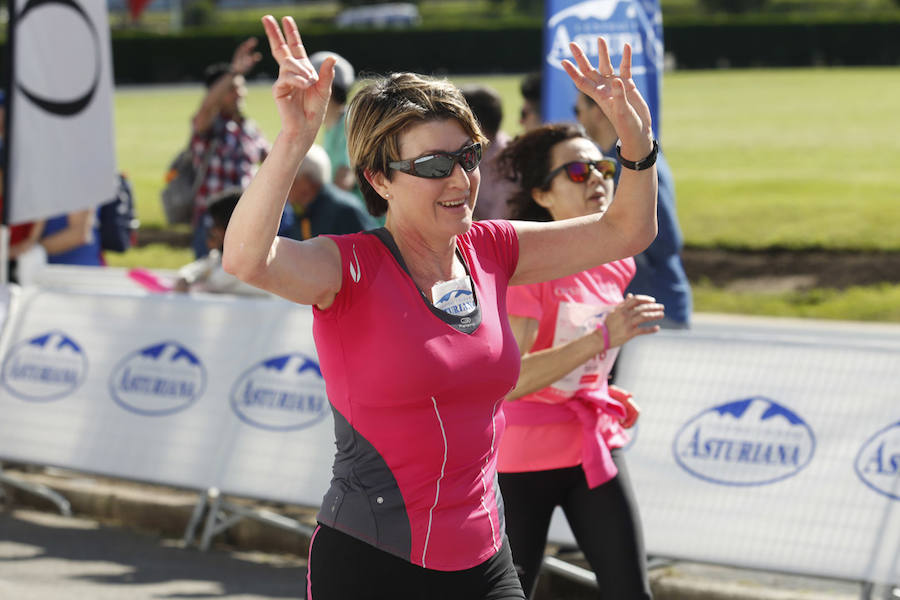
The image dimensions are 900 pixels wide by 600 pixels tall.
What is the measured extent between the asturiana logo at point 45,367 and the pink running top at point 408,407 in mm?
4454

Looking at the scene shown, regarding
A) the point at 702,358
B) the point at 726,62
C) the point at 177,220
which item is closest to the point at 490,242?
the point at 702,358

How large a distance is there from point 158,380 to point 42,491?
101 cm

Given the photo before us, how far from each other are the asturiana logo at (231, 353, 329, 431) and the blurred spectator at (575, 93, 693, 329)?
1.63 m

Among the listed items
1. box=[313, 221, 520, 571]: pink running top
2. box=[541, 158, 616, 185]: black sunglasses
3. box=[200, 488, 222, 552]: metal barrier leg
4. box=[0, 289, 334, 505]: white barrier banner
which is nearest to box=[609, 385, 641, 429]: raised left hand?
box=[541, 158, 616, 185]: black sunglasses

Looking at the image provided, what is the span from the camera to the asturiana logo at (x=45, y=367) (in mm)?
7090

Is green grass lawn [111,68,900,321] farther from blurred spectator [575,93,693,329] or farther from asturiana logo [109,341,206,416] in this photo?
asturiana logo [109,341,206,416]

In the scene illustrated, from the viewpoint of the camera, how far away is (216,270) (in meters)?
7.37

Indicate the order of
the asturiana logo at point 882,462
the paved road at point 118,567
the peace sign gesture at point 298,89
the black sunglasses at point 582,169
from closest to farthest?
the peace sign gesture at point 298,89
the black sunglasses at point 582,169
the asturiana logo at point 882,462
the paved road at point 118,567

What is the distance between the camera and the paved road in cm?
580

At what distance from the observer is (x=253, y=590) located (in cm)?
590

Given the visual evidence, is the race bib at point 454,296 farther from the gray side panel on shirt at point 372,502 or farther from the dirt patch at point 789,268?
the dirt patch at point 789,268

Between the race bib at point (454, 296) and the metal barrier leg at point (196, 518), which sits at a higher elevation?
A: the race bib at point (454, 296)

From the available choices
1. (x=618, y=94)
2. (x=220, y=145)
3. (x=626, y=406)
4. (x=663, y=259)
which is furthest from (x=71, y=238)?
(x=618, y=94)

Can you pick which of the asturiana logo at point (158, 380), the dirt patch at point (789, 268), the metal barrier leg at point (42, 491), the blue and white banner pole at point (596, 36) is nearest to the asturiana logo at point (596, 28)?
the blue and white banner pole at point (596, 36)
